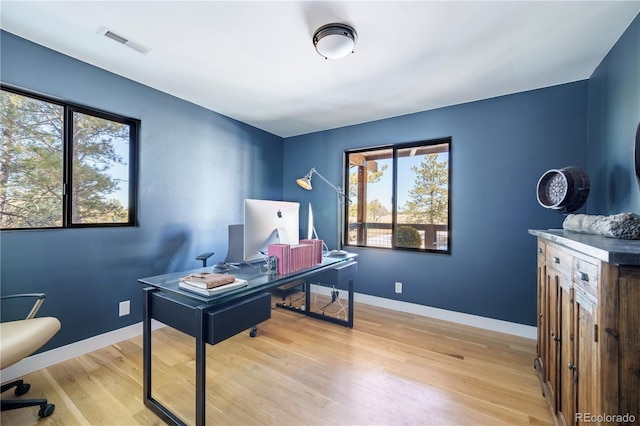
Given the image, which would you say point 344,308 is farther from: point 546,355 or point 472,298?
point 546,355

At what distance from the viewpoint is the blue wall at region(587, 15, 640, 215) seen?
1.60 meters

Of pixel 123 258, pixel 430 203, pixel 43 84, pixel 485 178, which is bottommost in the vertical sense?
pixel 123 258

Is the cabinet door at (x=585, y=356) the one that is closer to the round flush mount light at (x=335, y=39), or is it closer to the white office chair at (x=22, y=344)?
the round flush mount light at (x=335, y=39)

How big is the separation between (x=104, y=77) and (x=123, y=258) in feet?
5.29

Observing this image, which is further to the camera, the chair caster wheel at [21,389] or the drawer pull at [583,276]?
the chair caster wheel at [21,389]

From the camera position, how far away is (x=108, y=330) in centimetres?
226

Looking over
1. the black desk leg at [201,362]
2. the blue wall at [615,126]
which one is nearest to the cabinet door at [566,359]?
the blue wall at [615,126]

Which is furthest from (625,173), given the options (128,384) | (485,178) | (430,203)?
(128,384)

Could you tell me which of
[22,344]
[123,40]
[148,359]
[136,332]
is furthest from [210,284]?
[123,40]

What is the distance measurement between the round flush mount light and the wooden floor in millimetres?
2330

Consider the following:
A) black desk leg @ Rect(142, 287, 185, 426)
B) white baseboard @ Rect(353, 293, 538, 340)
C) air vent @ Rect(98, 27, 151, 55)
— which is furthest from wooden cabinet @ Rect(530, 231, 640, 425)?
air vent @ Rect(98, 27, 151, 55)

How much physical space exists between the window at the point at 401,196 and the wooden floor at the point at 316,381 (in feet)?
3.68

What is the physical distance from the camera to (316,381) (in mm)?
1837

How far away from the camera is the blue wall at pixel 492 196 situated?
2.43 metres
